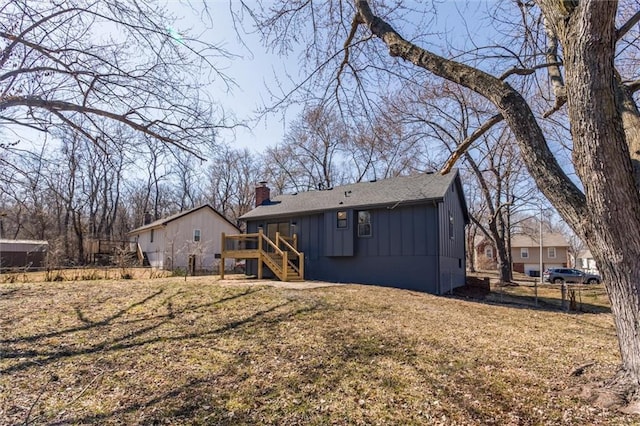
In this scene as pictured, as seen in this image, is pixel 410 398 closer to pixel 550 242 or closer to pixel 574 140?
pixel 574 140

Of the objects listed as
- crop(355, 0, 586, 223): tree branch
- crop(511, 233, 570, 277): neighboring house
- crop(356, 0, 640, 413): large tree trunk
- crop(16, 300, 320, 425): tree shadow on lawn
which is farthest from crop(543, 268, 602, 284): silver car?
crop(16, 300, 320, 425): tree shadow on lawn

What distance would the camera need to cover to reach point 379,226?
13828 millimetres

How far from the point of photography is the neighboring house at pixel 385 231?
1272 centimetres

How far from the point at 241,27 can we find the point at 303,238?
438 inches

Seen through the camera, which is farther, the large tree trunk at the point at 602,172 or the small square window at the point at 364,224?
the small square window at the point at 364,224

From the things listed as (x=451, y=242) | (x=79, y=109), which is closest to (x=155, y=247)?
(x=451, y=242)

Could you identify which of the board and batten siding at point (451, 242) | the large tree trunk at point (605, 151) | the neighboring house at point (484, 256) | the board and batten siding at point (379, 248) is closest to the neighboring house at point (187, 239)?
Answer: the board and batten siding at point (379, 248)

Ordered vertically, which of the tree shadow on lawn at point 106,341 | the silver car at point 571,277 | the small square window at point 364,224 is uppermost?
the small square window at point 364,224

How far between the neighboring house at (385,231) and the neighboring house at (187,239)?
7.81m

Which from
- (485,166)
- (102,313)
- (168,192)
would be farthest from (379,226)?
(168,192)

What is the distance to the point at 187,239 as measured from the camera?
23.9 metres

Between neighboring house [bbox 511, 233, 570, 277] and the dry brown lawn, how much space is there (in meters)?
39.2

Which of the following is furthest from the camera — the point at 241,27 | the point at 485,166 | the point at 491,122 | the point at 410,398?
the point at 485,166

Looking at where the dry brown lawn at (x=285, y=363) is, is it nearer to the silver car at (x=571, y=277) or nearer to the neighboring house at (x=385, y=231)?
the neighboring house at (x=385, y=231)
